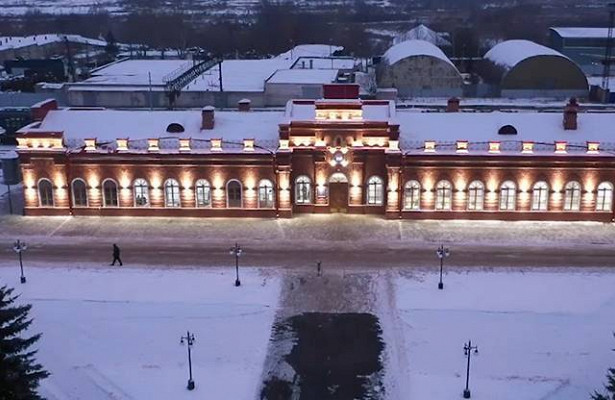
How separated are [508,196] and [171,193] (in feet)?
72.6

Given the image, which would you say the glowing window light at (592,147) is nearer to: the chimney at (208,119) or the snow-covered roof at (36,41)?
the chimney at (208,119)

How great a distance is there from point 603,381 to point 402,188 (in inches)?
852

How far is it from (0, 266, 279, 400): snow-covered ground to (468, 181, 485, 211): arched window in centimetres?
1603

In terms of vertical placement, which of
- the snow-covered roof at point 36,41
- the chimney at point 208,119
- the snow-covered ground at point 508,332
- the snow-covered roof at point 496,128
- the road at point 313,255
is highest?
the snow-covered roof at point 36,41

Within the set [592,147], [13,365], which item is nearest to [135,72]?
[592,147]

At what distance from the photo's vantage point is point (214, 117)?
55.8m

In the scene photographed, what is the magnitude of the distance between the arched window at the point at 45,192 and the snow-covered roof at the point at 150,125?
10.4 ft

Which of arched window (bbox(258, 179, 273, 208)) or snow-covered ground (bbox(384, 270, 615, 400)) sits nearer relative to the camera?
snow-covered ground (bbox(384, 270, 615, 400))

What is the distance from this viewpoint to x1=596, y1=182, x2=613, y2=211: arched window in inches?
2053

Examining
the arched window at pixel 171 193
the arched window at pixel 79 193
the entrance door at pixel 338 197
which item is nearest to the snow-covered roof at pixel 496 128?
the entrance door at pixel 338 197

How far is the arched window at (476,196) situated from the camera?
52562 millimetres

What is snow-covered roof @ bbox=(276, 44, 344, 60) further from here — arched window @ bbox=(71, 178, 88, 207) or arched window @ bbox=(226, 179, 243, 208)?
arched window @ bbox=(71, 178, 88, 207)

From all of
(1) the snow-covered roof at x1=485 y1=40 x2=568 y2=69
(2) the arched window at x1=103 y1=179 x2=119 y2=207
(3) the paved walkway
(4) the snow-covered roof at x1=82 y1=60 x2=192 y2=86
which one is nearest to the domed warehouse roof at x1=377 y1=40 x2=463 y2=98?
(1) the snow-covered roof at x1=485 y1=40 x2=568 y2=69

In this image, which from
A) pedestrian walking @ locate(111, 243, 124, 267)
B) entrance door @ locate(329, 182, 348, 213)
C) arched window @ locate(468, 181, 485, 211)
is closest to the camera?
pedestrian walking @ locate(111, 243, 124, 267)
